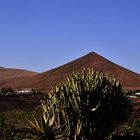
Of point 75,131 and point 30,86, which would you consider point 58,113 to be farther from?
point 30,86

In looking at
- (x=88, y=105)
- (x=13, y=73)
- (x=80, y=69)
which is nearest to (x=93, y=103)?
(x=88, y=105)

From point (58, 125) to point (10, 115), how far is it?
13.8 metres

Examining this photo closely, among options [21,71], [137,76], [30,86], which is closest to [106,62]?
[137,76]

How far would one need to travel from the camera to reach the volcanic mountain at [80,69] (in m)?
71.9

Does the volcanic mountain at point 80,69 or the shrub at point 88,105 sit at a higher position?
the volcanic mountain at point 80,69

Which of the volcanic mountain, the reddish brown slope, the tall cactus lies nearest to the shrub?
the tall cactus

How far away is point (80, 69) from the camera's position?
72188mm

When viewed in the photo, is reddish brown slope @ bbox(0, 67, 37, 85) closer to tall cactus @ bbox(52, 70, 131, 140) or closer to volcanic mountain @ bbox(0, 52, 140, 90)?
volcanic mountain @ bbox(0, 52, 140, 90)

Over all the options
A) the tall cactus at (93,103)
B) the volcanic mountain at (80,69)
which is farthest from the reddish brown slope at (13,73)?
the tall cactus at (93,103)

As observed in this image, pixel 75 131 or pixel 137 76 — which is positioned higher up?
pixel 137 76

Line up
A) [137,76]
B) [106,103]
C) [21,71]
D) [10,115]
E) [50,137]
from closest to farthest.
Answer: [50,137] → [106,103] → [10,115] → [137,76] → [21,71]

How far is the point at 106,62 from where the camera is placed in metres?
76.3

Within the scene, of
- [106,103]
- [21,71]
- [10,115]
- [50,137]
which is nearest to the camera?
[50,137]

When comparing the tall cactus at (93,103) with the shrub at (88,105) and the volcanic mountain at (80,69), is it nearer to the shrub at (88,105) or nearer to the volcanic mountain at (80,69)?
the shrub at (88,105)
